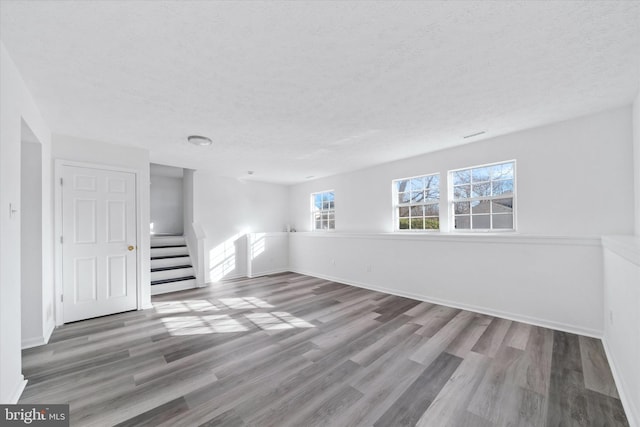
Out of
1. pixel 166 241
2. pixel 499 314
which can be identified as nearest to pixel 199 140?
pixel 166 241

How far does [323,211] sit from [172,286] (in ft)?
12.1

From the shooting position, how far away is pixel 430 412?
65.6 inches

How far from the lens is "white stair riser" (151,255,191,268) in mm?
5078

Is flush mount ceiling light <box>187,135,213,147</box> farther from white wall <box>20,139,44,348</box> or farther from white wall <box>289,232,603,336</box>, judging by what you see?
white wall <box>289,232,603,336</box>

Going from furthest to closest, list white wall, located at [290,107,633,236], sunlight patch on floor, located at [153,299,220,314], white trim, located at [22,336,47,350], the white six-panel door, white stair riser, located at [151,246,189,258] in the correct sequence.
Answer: white stair riser, located at [151,246,189,258] → sunlight patch on floor, located at [153,299,220,314] → the white six-panel door → white wall, located at [290,107,633,236] → white trim, located at [22,336,47,350]

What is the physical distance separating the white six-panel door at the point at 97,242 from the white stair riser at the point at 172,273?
115 cm

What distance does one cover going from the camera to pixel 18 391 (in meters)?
1.85

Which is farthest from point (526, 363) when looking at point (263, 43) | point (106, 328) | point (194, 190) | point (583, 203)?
point (194, 190)

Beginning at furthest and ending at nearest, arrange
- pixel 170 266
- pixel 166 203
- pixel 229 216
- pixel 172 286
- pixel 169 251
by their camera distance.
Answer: pixel 166 203 → pixel 229 216 → pixel 169 251 → pixel 170 266 → pixel 172 286

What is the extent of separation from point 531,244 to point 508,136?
1.50 m

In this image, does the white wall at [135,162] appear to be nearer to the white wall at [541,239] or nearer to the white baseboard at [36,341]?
the white baseboard at [36,341]

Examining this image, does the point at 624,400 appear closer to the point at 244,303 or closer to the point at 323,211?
the point at 244,303

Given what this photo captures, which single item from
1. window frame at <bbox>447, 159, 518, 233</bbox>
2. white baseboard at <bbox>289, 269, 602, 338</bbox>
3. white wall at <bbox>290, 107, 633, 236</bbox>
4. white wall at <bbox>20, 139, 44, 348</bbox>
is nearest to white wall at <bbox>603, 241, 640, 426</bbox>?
white baseboard at <bbox>289, 269, 602, 338</bbox>

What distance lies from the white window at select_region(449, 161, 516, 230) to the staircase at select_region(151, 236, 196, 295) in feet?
17.1
